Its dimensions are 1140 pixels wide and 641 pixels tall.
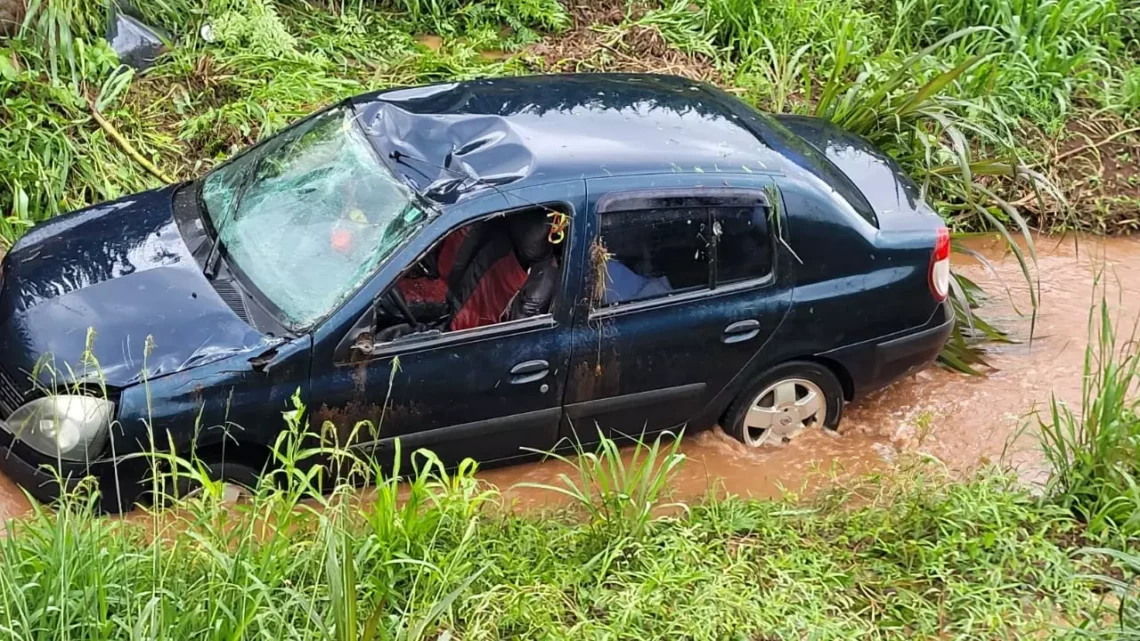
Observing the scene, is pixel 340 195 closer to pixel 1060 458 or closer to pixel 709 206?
pixel 709 206

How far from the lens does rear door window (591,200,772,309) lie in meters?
4.22

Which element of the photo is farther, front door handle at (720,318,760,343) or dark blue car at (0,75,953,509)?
front door handle at (720,318,760,343)

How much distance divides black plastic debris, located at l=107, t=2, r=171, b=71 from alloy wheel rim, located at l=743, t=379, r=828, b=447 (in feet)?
15.1

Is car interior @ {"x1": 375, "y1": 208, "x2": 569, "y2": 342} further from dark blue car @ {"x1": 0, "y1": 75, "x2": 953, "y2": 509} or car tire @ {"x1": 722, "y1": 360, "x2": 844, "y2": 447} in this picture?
car tire @ {"x1": 722, "y1": 360, "x2": 844, "y2": 447}

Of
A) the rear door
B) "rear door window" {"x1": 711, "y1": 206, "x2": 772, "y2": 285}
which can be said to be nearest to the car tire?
the rear door

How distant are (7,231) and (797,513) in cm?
426

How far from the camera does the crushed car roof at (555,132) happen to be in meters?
4.16

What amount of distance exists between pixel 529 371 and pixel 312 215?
3.55 ft

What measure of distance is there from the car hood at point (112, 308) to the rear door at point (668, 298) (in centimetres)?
131

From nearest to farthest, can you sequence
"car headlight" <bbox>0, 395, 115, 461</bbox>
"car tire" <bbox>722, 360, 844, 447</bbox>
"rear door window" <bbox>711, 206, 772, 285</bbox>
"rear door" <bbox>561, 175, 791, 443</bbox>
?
1. "car headlight" <bbox>0, 395, 115, 461</bbox>
2. "rear door" <bbox>561, 175, 791, 443</bbox>
3. "rear door window" <bbox>711, 206, 772, 285</bbox>
4. "car tire" <bbox>722, 360, 844, 447</bbox>

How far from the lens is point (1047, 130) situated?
7.49 meters

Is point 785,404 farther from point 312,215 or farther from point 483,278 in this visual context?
point 312,215

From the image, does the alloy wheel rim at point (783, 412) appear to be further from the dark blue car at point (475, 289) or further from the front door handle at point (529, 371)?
the front door handle at point (529, 371)

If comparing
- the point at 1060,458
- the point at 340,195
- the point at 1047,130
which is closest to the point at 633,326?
the point at 340,195
